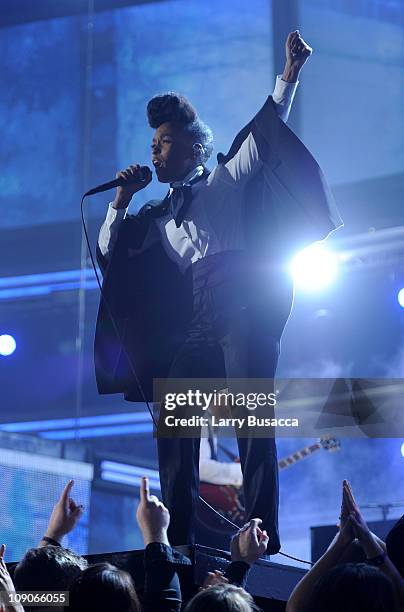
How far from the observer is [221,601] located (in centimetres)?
156

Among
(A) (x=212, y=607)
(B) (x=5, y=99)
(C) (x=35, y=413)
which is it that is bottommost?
(A) (x=212, y=607)

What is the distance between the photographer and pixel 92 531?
6234mm

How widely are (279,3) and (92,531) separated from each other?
9.92 ft

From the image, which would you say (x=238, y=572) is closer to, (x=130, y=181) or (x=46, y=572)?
(x=46, y=572)

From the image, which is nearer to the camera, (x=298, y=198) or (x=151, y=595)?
(x=151, y=595)

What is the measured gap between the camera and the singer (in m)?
3.00

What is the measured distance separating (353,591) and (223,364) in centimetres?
153

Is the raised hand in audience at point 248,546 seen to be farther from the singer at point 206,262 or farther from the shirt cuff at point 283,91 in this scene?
the shirt cuff at point 283,91

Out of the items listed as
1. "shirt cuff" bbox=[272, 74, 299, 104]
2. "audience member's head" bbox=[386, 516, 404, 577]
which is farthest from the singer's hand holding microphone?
"audience member's head" bbox=[386, 516, 404, 577]

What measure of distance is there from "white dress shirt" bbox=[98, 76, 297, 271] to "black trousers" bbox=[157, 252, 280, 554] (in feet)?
0.14

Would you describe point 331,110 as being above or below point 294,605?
above

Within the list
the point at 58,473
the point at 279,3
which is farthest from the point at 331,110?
the point at 58,473

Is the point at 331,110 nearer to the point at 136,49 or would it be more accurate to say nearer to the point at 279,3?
the point at 279,3

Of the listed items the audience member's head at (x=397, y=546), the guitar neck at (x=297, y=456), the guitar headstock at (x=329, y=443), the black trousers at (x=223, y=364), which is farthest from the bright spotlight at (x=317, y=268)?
the audience member's head at (x=397, y=546)
